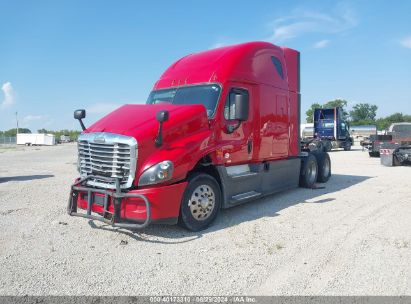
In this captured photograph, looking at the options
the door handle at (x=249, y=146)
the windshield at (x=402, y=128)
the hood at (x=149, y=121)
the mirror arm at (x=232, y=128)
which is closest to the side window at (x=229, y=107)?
the mirror arm at (x=232, y=128)

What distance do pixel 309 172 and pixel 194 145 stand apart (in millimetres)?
5416

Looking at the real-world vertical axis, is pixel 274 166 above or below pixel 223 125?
below

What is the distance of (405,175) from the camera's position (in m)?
12.3

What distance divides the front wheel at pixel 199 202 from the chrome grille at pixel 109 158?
96 centimetres

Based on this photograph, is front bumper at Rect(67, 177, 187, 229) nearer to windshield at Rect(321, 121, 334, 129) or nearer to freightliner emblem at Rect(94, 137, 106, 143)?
freightliner emblem at Rect(94, 137, 106, 143)

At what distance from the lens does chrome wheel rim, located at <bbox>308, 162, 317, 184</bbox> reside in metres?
9.99

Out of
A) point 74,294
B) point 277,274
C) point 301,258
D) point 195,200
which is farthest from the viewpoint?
point 195,200

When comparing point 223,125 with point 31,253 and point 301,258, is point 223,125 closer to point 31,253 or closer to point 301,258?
point 301,258

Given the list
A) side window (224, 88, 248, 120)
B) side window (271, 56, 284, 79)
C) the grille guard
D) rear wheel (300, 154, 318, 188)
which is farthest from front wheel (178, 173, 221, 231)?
rear wheel (300, 154, 318, 188)

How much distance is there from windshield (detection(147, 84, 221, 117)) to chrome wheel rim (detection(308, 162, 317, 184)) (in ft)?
16.0

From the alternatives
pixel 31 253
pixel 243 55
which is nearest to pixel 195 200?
pixel 31 253

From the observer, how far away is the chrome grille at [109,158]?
17.0 ft

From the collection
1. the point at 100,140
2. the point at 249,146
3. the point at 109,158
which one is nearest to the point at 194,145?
the point at 109,158

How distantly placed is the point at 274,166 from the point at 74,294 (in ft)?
17.6
